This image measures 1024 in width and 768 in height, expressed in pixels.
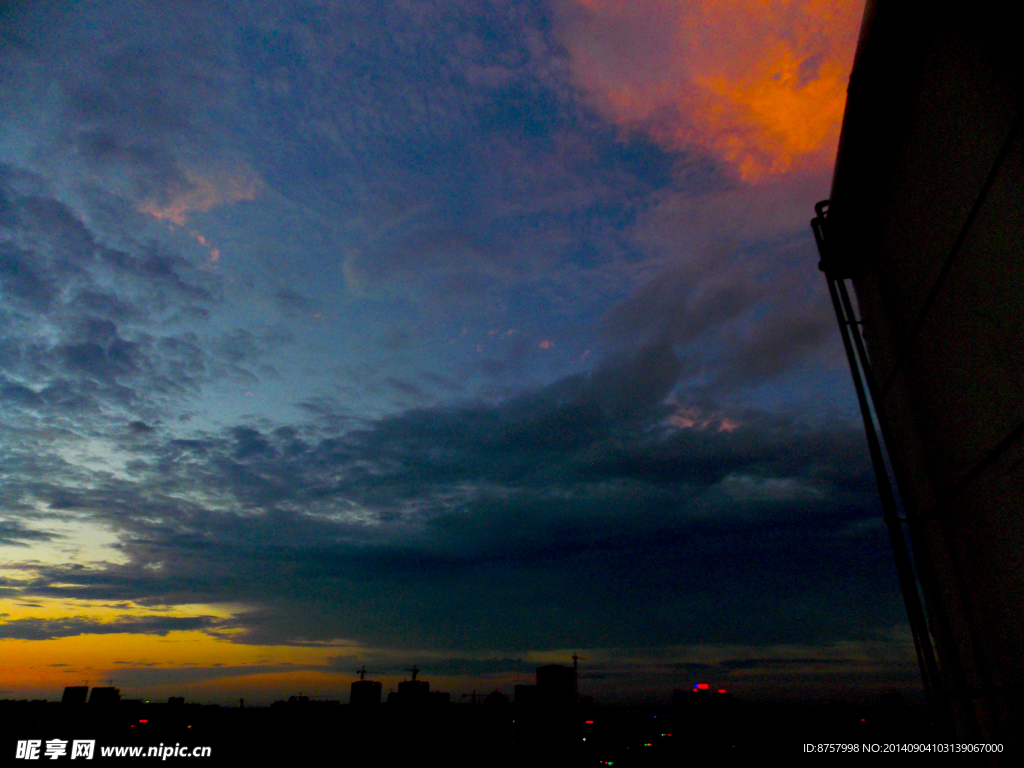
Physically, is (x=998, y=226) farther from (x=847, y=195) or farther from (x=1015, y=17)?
(x=847, y=195)

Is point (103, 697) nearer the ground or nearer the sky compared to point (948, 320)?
nearer the ground

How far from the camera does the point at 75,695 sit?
8769cm

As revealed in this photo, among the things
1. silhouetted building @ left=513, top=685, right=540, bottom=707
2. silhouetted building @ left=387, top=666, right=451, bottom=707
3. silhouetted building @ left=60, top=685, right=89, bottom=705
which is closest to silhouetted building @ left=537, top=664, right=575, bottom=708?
silhouetted building @ left=513, top=685, right=540, bottom=707

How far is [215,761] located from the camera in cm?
6406

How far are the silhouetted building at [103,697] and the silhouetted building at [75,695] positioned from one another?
4.34m

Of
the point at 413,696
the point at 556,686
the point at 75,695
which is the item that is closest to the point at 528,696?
the point at 556,686

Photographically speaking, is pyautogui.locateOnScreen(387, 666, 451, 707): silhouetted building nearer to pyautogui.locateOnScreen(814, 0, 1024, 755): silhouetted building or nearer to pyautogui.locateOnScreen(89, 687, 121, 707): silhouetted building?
pyautogui.locateOnScreen(89, 687, 121, 707): silhouetted building

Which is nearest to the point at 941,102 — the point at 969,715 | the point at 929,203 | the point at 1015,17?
the point at 929,203

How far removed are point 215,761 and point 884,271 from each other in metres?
84.9

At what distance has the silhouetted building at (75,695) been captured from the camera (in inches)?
3374

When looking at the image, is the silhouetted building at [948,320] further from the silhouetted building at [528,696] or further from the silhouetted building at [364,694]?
the silhouetted building at [364,694]

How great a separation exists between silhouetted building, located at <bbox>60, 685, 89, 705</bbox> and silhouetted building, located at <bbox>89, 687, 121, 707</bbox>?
4343 millimetres

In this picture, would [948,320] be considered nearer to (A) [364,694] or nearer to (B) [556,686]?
(B) [556,686]

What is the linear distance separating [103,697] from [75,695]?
10.5 m
